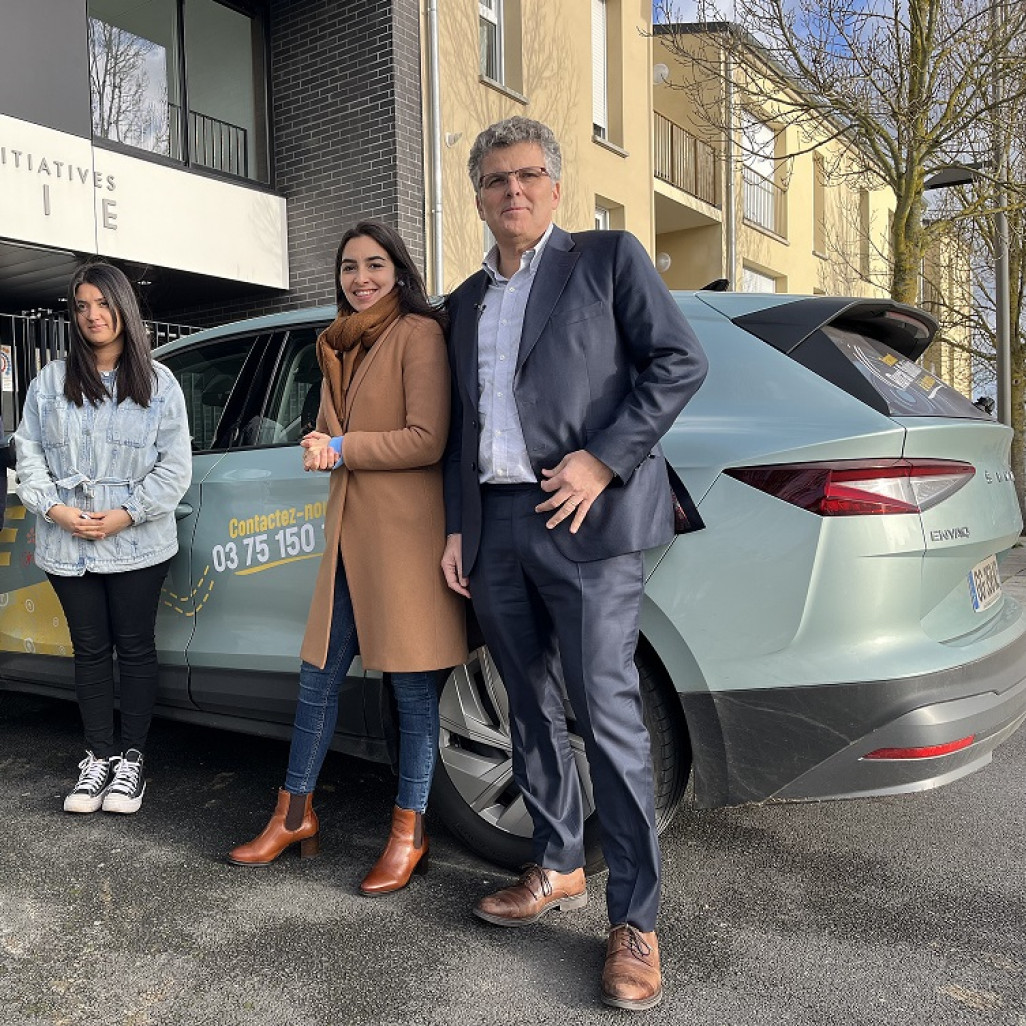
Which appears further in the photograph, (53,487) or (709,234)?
(709,234)

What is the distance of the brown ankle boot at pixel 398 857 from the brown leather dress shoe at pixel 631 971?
27.7 inches

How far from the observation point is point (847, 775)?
8.06 feet

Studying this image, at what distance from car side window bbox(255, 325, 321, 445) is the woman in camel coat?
566 millimetres

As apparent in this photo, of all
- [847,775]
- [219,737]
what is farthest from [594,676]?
[219,737]

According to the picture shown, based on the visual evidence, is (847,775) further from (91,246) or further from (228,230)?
(228,230)

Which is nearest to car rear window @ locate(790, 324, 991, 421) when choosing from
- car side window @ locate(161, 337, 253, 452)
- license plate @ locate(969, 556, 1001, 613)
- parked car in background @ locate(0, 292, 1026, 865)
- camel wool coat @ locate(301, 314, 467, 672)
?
parked car in background @ locate(0, 292, 1026, 865)

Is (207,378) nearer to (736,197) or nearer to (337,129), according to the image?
(337,129)

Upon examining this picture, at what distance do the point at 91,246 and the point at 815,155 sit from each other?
46.0 feet

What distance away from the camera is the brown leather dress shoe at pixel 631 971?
2.22 m

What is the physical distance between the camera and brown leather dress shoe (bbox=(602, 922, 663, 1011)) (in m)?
2.22

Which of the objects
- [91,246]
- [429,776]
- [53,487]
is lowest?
[429,776]

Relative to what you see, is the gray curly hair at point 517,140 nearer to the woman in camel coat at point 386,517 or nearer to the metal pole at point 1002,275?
the woman in camel coat at point 386,517

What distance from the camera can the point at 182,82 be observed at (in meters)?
9.59

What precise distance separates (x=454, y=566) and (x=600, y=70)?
38.8 feet
